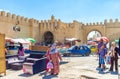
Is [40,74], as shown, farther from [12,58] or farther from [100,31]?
[100,31]

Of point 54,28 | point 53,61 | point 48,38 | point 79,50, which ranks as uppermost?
point 54,28

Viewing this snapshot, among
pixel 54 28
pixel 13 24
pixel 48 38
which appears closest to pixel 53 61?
pixel 13 24

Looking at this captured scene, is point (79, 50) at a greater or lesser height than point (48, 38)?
lesser

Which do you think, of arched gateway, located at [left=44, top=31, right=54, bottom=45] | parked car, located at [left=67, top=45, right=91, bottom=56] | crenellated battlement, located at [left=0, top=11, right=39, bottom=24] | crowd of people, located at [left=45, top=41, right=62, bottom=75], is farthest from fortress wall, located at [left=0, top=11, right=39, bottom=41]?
crowd of people, located at [left=45, top=41, right=62, bottom=75]

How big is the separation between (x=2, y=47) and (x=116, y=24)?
28270mm

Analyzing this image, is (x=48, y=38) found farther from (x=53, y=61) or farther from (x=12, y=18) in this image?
(x=53, y=61)

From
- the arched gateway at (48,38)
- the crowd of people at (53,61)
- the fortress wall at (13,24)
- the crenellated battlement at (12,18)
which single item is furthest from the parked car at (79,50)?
the arched gateway at (48,38)

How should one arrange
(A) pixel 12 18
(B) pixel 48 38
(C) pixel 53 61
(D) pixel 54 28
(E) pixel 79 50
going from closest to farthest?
(C) pixel 53 61
(E) pixel 79 50
(A) pixel 12 18
(D) pixel 54 28
(B) pixel 48 38

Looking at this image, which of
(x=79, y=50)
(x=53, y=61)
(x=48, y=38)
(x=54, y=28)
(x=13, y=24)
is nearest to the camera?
(x=53, y=61)

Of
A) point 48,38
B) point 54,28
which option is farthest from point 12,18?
point 48,38

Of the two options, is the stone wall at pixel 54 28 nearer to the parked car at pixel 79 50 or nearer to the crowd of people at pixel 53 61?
the parked car at pixel 79 50

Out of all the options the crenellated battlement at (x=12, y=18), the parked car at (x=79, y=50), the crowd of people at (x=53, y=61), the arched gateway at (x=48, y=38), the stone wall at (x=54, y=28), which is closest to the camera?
the crowd of people at (x=53, y=61)

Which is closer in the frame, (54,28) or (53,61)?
(53,61)

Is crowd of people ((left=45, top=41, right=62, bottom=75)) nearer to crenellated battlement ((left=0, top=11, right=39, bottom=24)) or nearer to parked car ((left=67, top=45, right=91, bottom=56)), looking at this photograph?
parked car ((left=67, top=45, right=91, bottom=56))
